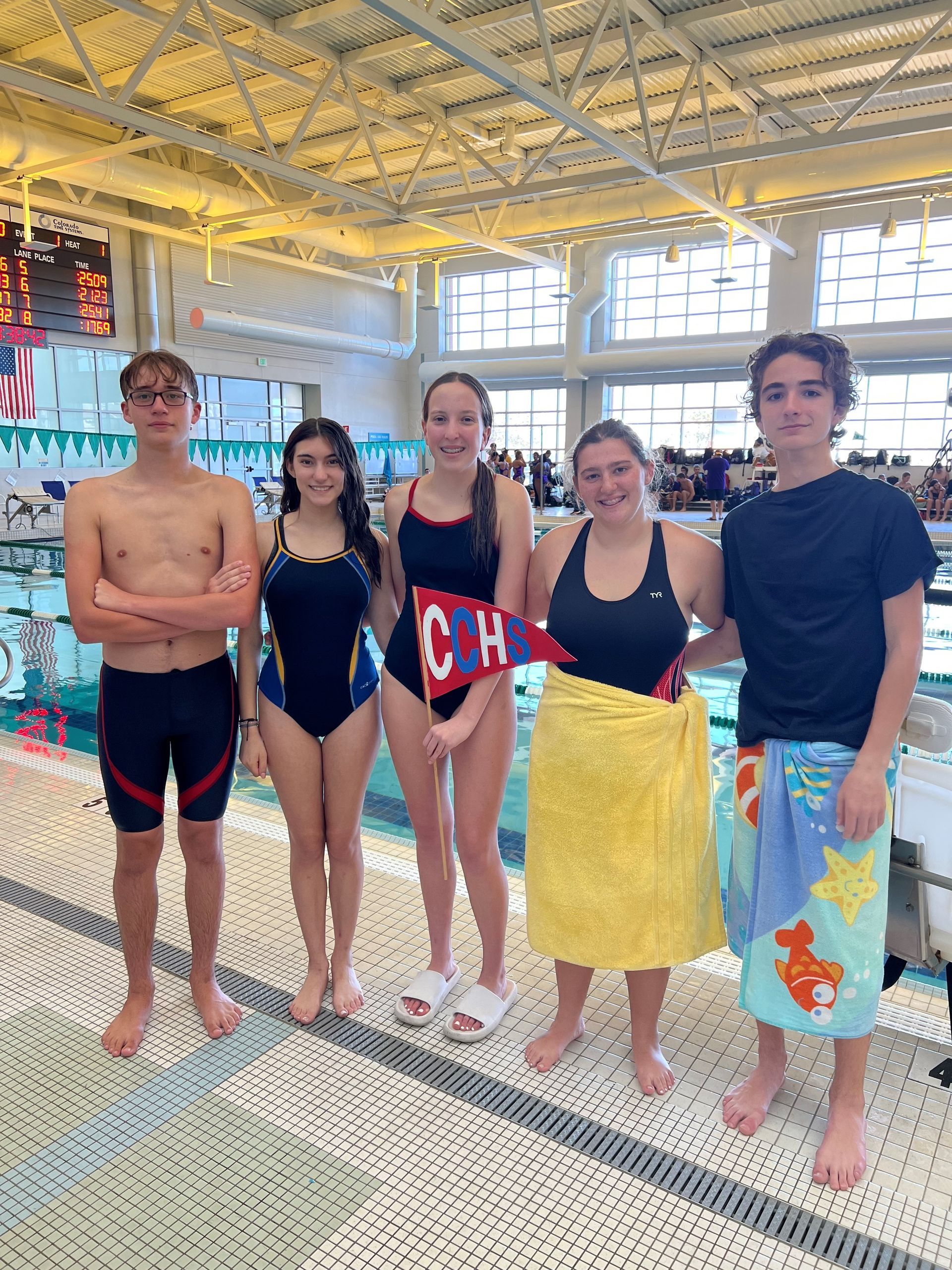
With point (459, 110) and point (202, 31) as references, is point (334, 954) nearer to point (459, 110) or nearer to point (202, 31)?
point (202, 31)

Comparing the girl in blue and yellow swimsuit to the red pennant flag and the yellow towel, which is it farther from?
the yellow towel

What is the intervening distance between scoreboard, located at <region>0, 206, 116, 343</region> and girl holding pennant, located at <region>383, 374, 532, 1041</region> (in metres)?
14.6

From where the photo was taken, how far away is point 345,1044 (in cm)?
216

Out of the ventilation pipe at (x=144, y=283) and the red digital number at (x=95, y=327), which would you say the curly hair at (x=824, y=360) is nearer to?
the red digital number at (x=95, y=327)

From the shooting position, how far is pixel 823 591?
169 cm

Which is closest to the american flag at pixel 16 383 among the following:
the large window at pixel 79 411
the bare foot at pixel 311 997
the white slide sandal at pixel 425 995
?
the large window at pixel 79 411

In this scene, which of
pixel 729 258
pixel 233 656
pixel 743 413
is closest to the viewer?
pixel 233 656

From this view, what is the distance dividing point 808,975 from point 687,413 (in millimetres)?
20567

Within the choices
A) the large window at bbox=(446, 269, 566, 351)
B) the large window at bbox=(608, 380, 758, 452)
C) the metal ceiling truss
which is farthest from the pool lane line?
the large window at bbox=(446, 269, 566, 351)

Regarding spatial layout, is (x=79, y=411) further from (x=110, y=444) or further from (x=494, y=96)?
(x=494, y=96)

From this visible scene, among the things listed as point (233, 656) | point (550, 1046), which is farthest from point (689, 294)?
point (550, 1046)

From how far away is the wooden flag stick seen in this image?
2057mm

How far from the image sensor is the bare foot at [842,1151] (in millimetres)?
1702

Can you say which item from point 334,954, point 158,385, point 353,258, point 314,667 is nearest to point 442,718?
point 314,667
